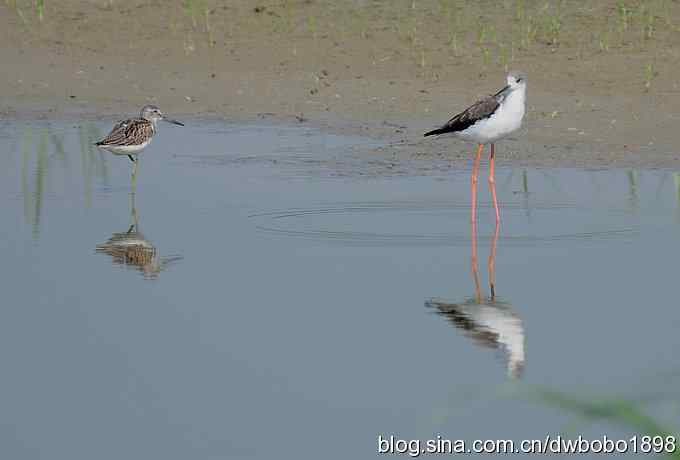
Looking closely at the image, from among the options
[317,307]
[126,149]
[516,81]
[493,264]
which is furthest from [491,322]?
[126,149]

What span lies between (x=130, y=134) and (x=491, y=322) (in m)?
4.96

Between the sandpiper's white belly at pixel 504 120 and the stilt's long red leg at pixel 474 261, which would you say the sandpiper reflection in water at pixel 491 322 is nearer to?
the stilt's long red leg at pixel 474 261

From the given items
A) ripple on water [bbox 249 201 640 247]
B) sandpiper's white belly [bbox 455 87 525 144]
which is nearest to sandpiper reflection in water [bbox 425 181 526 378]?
ripple on water [bbox 249 201 640 247]

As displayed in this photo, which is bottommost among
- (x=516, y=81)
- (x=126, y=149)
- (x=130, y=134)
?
(x=126, y=149)

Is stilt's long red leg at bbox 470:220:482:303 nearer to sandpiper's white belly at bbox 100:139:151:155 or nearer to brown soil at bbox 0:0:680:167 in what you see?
brown soil at bbox 0:0:680:167

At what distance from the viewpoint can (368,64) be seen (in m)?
14.3

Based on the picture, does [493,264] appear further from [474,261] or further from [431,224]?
[431,224]

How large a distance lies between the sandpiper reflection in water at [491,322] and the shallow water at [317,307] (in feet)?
0.06

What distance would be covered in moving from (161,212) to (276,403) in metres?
4.01

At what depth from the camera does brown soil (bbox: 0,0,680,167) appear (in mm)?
12289

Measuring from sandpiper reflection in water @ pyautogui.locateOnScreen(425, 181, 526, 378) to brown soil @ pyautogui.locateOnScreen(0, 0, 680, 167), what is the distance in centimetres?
464

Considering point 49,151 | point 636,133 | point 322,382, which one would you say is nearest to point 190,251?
point 322,382

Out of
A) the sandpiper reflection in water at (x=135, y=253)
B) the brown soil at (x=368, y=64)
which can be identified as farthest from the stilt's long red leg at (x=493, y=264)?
the brown soil at (x=368, y=64)

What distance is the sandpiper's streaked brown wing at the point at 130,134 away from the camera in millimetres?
10500
